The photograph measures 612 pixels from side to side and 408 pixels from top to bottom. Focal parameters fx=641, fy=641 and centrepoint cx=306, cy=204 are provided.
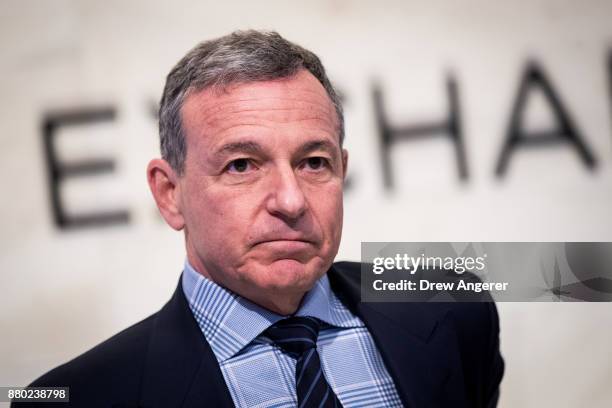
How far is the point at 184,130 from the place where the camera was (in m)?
1.26

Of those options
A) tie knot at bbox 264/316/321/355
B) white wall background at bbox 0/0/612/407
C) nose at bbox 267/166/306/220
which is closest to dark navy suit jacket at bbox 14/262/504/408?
tie knot at bbox 264/316/321/355

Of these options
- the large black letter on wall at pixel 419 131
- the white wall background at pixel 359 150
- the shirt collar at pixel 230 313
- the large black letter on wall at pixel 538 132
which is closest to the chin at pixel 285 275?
the shirt collar at pixel 230 313

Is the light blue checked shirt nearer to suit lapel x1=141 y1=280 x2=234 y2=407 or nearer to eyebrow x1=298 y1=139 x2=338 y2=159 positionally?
suit lapel x1=141 y1=280 x2=234 y2=407

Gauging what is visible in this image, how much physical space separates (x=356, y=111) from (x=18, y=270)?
4.15 ft

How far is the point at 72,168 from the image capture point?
2170 millimetres

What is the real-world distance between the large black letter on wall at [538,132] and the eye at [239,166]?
126 cm

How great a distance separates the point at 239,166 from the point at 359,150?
105 centimetres

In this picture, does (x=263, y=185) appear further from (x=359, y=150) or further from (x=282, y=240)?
(x=359, y=150)

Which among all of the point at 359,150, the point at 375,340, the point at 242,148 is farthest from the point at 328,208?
the point at 359,150

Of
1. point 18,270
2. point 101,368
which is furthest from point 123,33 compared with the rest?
point 101,368

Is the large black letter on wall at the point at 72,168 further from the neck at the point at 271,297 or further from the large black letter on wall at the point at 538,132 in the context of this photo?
the large black letter on wall at the point at 538,132

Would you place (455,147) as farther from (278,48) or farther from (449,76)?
(278,48)

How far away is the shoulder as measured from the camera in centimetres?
119

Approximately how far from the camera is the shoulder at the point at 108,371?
119cm
